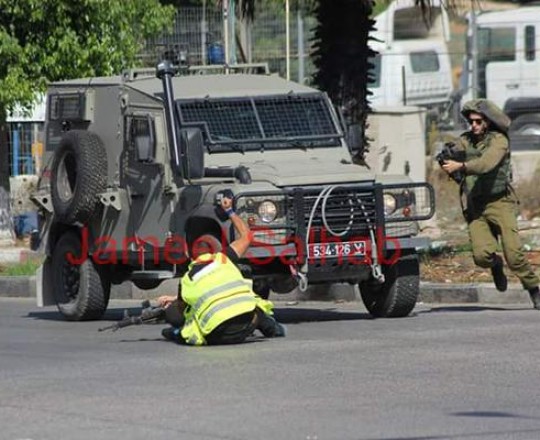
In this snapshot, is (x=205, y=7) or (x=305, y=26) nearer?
(x=205, y=7)

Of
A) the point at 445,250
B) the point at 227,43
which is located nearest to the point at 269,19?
the point at 227,43

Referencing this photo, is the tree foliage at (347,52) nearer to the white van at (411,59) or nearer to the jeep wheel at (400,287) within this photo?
the jeep wheel at (400,287)

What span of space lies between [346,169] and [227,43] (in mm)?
9930

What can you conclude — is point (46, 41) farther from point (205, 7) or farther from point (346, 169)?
point (346, 169)

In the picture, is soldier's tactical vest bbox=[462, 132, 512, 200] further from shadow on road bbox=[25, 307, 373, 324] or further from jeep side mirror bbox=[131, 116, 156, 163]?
jeep side mirror bbox=[131, 116, 156, 163]

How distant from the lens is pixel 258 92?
15.3 meters

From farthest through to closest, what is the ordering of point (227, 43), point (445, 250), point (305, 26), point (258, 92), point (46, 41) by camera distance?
point (305, 26), point (227, 43), point (46, 41), point (445, 250), point (258, 92)

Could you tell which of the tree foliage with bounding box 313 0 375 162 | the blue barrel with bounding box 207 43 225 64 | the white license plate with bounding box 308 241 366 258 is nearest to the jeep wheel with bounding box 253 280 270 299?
the white license plate with bounding box 308 241 366 258

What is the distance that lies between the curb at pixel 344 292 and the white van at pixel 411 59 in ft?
46.6

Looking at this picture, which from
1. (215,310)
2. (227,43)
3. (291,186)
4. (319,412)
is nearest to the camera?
(319,412)

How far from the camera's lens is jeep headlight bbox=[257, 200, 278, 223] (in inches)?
531

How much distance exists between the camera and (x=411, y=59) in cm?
3625

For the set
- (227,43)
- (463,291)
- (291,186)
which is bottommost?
(463,291)

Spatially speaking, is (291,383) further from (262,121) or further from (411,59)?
(411,59)
